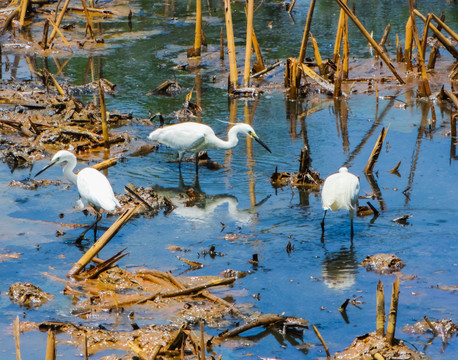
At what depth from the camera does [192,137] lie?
10.2 meters

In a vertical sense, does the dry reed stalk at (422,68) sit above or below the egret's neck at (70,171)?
above

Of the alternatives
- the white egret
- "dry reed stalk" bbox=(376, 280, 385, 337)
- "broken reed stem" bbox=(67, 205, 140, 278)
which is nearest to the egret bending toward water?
the white egret

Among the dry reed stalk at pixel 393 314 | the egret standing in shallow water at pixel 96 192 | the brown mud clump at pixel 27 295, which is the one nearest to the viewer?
the dry reed stalk at pixel 393 314

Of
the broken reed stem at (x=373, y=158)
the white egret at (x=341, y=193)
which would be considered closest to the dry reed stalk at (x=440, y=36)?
the broken reed stem at (x=373, y=158)

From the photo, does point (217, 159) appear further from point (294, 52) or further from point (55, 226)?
point (294, 52)

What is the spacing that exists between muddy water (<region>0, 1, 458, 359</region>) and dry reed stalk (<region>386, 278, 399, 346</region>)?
52 cm

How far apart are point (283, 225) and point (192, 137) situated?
8.11ft

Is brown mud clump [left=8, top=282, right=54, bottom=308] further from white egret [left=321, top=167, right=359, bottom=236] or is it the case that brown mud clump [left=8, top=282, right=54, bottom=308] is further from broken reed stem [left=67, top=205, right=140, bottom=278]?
white egret [left=321, top=167, right=359, bottom=236]

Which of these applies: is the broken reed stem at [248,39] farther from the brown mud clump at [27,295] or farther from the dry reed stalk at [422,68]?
the brown mud clump at [27,295]

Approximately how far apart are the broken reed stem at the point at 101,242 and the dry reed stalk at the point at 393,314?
261 centimetres

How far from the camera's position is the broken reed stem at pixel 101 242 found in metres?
6.43

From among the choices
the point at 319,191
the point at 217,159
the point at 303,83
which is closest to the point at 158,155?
the point at 217,159

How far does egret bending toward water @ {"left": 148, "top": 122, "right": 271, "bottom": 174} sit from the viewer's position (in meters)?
10.2

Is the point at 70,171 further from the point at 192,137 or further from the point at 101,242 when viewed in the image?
the point at 101,242
